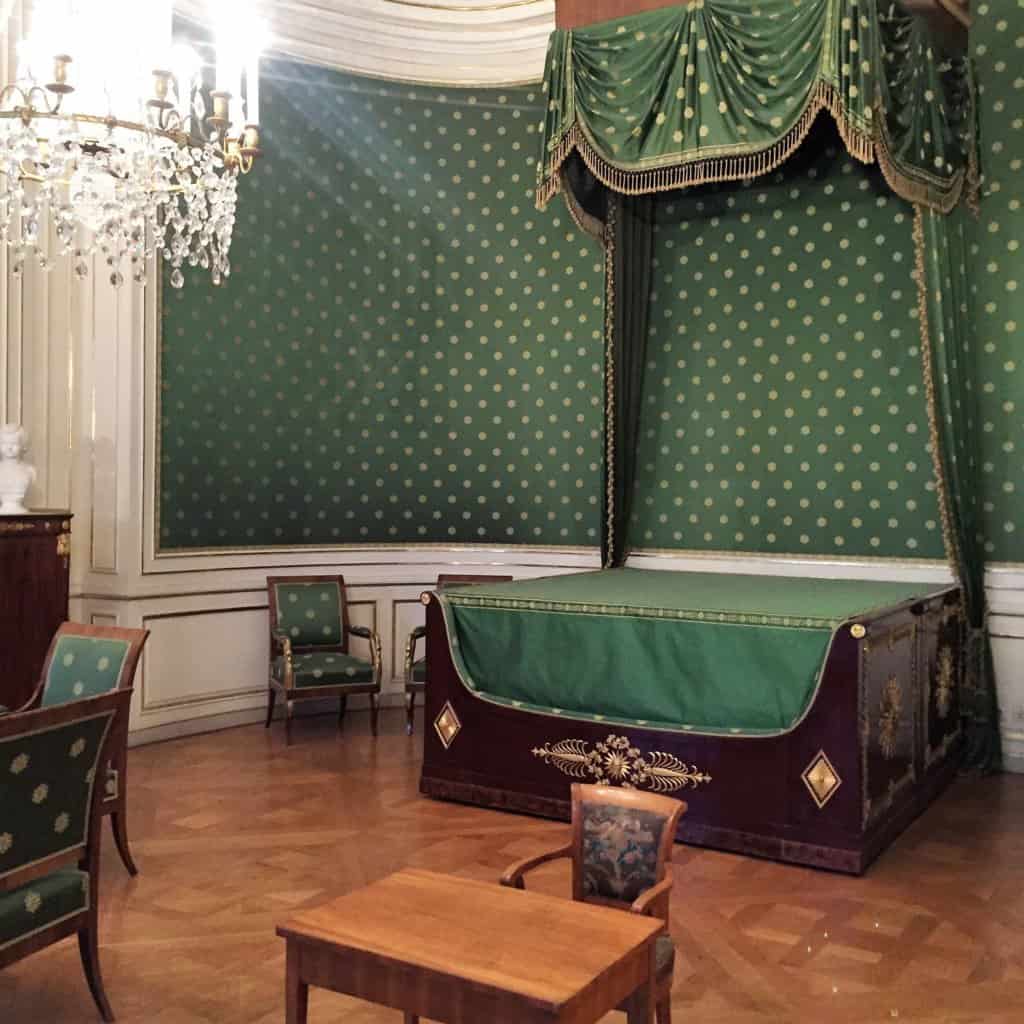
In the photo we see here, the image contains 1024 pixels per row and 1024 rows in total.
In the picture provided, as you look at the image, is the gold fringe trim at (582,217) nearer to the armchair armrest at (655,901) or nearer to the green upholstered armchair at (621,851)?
the green upholstered armchair at (621,851)

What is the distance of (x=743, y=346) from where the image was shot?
6254 mm

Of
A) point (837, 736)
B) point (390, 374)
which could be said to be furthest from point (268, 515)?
point (837, 736)

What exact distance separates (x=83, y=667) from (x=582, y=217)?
11.7 feet

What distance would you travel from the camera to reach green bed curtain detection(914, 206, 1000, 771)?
17.3ft

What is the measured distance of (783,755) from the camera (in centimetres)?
420

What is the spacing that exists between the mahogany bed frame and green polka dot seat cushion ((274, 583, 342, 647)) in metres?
1.53

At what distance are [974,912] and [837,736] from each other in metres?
0.71

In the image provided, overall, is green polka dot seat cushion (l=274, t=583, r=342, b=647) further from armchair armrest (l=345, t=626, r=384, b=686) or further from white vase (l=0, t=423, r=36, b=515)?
white vase (l=0, t=423, r=36, b=515)

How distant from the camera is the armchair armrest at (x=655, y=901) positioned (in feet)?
7.45

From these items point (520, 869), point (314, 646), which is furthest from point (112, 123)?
point (314, 646)

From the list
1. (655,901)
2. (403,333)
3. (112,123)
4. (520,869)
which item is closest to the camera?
(655,901)

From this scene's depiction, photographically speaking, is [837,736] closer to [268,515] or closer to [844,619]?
[844,619]

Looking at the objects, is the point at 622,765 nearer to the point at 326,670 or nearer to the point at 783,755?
the point at 783,755

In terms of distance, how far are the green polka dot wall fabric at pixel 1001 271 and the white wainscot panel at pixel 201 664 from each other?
3915 mm
